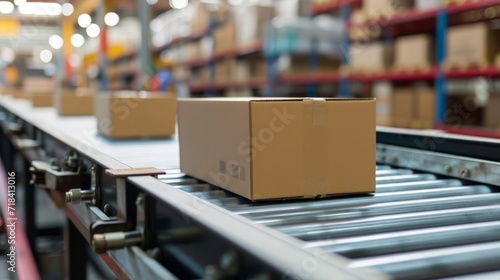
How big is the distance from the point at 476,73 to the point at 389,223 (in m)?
3.56

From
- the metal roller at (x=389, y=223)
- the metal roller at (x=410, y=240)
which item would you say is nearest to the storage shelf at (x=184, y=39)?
the metal roller at (x=389, y=223)

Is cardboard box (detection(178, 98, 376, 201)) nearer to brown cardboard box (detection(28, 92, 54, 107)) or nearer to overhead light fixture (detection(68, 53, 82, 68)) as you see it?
brown cardboard box (detection(28, 92, 54, 107))

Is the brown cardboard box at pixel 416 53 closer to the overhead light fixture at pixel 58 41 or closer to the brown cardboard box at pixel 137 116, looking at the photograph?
the brown cardboard box at pixel 137 116

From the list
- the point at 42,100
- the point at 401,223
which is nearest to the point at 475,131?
the point at 401,223

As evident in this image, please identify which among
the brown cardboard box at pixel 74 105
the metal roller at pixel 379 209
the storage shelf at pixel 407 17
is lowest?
the metal roller at pixel 379 209

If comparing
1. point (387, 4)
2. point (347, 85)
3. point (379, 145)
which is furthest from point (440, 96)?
point (379, 145)

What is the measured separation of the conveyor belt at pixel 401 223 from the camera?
85 cm

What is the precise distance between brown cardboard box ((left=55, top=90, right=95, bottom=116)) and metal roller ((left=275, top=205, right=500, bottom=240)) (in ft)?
10.5

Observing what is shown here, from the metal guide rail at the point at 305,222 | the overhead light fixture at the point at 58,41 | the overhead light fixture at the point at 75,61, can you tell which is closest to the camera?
the metal guide rail at the point at 305,222

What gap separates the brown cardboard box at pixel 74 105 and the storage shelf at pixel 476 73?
289cm

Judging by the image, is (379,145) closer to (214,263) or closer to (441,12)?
(214,263)

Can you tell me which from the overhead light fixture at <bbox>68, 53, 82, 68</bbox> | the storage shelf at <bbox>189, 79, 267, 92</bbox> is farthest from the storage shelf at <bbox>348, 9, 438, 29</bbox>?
the overhead light fixture at <bbox>68, 53, 82, 68</bbox>

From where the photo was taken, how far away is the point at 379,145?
5.99 ft

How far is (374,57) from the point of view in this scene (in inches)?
209
